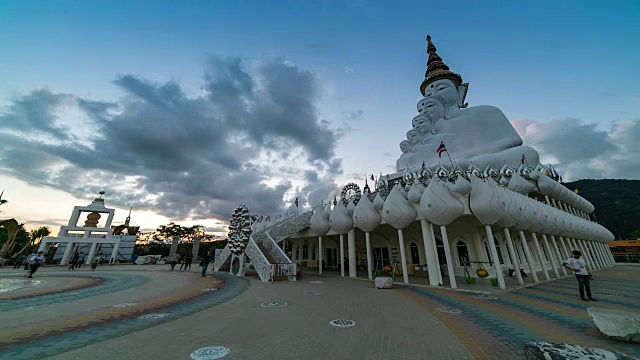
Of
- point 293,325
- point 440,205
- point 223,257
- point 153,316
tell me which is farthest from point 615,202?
point 153,316

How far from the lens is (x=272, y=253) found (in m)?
19.0

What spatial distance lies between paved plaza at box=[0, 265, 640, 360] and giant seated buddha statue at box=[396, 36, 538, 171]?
57.0 feet

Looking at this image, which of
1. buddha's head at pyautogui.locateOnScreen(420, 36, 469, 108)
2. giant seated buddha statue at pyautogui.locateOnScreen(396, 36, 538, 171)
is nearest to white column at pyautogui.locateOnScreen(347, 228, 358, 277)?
giant seated buddha statue at pyautogui.locateOnScreen(396, 36, 538, 171)

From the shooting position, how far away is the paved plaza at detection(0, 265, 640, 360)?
4.82 metres

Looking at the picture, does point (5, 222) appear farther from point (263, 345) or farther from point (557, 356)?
point (557, 356)

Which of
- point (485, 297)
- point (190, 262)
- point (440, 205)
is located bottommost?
point (485, 297)

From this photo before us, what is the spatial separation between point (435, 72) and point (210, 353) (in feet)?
149

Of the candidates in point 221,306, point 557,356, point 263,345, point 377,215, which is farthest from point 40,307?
point 377,215

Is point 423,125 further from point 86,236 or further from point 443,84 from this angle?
point 86,236

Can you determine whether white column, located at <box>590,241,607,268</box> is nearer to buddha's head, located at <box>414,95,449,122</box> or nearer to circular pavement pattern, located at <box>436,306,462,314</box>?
buddha's head, located at <box>414,95,449,122</box>

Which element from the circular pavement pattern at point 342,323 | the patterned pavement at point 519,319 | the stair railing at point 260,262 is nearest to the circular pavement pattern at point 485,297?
the patterned pavement at point 519,319

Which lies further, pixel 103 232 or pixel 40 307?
pixel 103 232

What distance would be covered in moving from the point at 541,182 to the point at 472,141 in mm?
8355

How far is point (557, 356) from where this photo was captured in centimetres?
307
